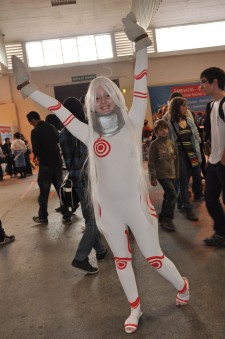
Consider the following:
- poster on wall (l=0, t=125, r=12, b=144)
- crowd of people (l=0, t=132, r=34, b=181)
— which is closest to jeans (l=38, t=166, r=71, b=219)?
crowd of people (l=0, t=132, r=34, b=181)

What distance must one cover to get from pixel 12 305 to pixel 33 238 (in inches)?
71.3

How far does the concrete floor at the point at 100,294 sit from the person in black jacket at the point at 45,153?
37.2 inches

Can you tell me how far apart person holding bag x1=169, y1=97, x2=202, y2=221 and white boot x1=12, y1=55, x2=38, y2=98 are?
8.67 ft

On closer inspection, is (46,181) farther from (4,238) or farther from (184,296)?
(184,296)

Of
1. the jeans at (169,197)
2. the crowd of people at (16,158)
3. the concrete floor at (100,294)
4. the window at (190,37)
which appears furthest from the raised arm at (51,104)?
the window at (190,37)

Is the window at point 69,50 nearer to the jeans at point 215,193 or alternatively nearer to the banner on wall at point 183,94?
the banner on wall at point 183,94

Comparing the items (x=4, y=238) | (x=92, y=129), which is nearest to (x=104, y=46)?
(x=4, y=238)

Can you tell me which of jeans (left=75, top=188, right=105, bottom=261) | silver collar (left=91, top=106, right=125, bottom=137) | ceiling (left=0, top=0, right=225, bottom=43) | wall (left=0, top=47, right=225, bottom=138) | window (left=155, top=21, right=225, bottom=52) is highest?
ceiling (left=0, top=0, right=225, bottom=43)

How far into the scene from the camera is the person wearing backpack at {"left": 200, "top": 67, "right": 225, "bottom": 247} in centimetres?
310

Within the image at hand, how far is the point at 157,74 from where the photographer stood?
15461 millimetres

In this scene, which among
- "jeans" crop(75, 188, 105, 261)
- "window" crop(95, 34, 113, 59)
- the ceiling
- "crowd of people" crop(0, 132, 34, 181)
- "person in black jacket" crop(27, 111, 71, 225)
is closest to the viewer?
"jeans" crop(75, 188, 105, 261)

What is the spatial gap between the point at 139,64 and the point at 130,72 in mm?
13786

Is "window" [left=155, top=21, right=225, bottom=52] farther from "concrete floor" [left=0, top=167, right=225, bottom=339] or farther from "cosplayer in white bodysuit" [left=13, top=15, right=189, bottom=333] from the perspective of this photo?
"cosplayer in white bodysuit" [left=13, top=15, right=189, bottom=333]

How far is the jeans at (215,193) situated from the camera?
326 cm
